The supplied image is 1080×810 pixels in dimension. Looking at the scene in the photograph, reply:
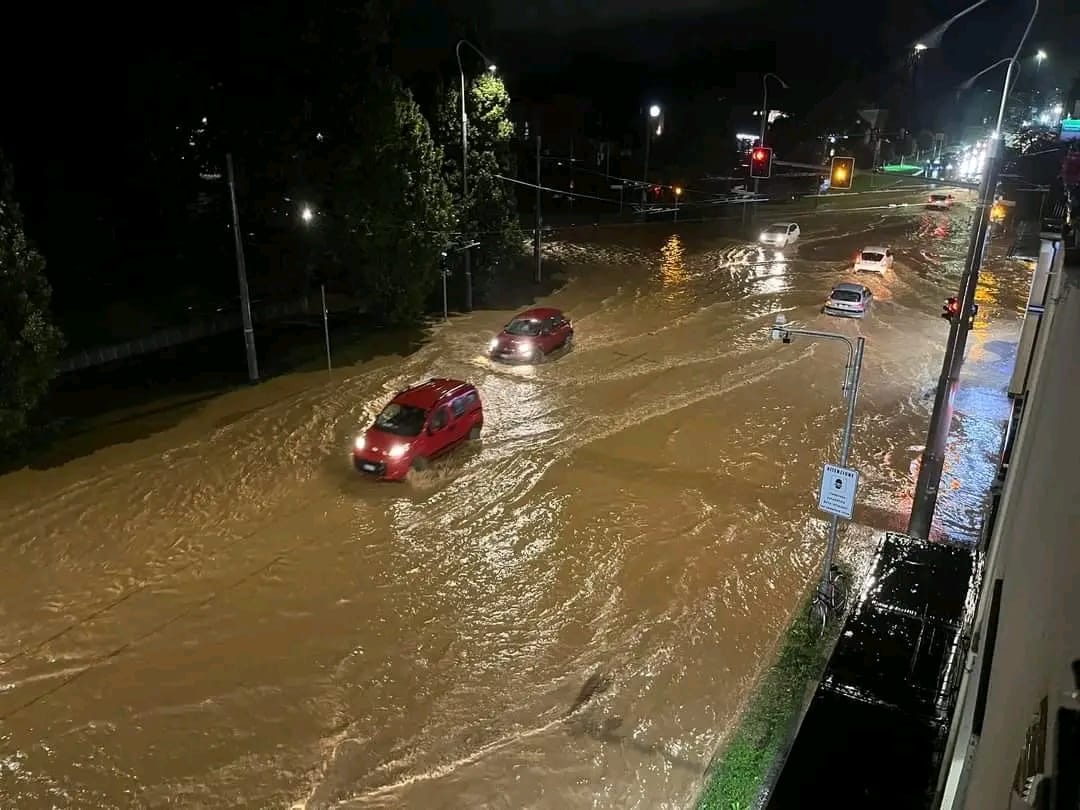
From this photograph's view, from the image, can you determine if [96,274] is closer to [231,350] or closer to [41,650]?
[231,350]

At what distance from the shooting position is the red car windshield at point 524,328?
83.0 ft

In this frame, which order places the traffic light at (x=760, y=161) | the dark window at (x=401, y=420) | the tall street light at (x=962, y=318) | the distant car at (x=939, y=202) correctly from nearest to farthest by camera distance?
the tall street light at (x=962, y=318) → the dark window at (x=401, y=420) → the traffic light at (x=760, y=161) → the distant car at (x=939, y=202)

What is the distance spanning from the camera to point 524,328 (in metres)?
25.4

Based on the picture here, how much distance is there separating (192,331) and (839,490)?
2340cm

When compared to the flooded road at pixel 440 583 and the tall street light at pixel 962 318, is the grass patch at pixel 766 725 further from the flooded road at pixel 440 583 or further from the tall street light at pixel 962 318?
the tall street light at pixel 962 318

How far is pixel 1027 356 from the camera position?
47.0 feet

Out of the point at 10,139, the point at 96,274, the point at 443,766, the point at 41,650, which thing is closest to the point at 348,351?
the point at 96,274

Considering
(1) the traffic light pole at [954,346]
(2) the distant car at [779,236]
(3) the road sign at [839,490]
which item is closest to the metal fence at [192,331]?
(3) the road sign at [839,490]

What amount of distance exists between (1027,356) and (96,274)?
2872 cm

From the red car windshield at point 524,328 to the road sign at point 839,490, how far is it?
1487 centimetres

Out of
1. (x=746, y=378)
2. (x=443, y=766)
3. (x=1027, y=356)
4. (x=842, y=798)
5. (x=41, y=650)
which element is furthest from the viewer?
(x=746, y=378)

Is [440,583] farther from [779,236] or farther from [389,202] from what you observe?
[779,236]

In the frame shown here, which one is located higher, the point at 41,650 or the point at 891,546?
the point at 891,546

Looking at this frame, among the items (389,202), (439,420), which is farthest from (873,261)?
(439,420)
